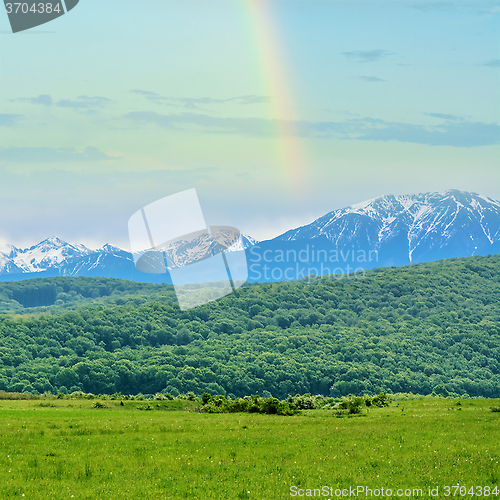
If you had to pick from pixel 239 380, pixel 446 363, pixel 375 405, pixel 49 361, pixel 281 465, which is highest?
pixel 281 465

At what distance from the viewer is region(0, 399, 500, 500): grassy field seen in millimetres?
18891

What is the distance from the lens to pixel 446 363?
189 meters

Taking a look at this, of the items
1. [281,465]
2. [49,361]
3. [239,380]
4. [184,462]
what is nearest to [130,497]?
[184,462]

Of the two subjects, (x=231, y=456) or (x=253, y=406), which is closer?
(x=231, y=456)

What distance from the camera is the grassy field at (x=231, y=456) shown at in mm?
18891

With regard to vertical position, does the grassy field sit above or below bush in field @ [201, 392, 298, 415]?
above

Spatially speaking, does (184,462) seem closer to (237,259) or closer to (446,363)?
(237,259)

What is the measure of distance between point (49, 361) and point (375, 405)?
134207 millimetres

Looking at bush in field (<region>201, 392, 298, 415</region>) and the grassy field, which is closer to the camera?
the grassy field

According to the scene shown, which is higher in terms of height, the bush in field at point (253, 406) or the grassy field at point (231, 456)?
the grassy field at point (231, 456)

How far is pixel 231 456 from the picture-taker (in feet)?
76.0

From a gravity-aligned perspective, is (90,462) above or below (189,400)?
above

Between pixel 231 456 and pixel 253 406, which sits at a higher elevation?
pixel 231 456

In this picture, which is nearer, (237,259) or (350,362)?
(237,259)
